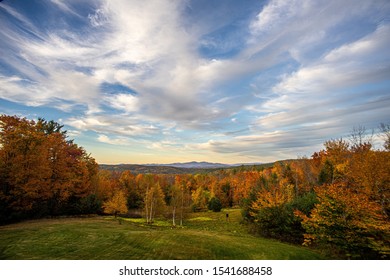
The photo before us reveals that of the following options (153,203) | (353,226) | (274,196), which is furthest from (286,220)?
(153,203)

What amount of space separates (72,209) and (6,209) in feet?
28.2

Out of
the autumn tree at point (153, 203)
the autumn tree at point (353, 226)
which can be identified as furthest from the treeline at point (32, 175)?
the autumn tree at point (353, 226)

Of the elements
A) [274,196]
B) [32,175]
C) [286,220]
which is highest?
[32,175]

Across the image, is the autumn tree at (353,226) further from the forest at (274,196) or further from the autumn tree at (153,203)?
the autumn tree at (153,203)

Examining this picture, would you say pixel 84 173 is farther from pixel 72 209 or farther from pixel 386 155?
pixel 386 155

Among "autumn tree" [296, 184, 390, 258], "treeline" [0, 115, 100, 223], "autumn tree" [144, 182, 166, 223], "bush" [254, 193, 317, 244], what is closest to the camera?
"autumn tree" [296, 184, 390, 258]

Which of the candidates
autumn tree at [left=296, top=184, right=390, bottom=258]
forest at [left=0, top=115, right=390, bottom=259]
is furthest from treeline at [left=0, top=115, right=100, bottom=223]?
autumn tree at [left=296, top=184, right=390, bottom=258]

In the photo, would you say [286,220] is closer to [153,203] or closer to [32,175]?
[153,203]

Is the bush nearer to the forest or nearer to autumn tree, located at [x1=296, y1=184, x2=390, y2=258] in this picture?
the forest

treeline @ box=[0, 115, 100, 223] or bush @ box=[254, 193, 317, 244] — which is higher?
treeline @ box=[0, 115, 100, 223]

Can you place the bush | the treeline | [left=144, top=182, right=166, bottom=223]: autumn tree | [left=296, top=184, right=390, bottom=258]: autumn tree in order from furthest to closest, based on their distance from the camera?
[left=144, top=182, right=166, bottom=223]: autumn tree, the bush, the treeline, [left=296, top=184, right=390, bottom=258]: autumn tree
